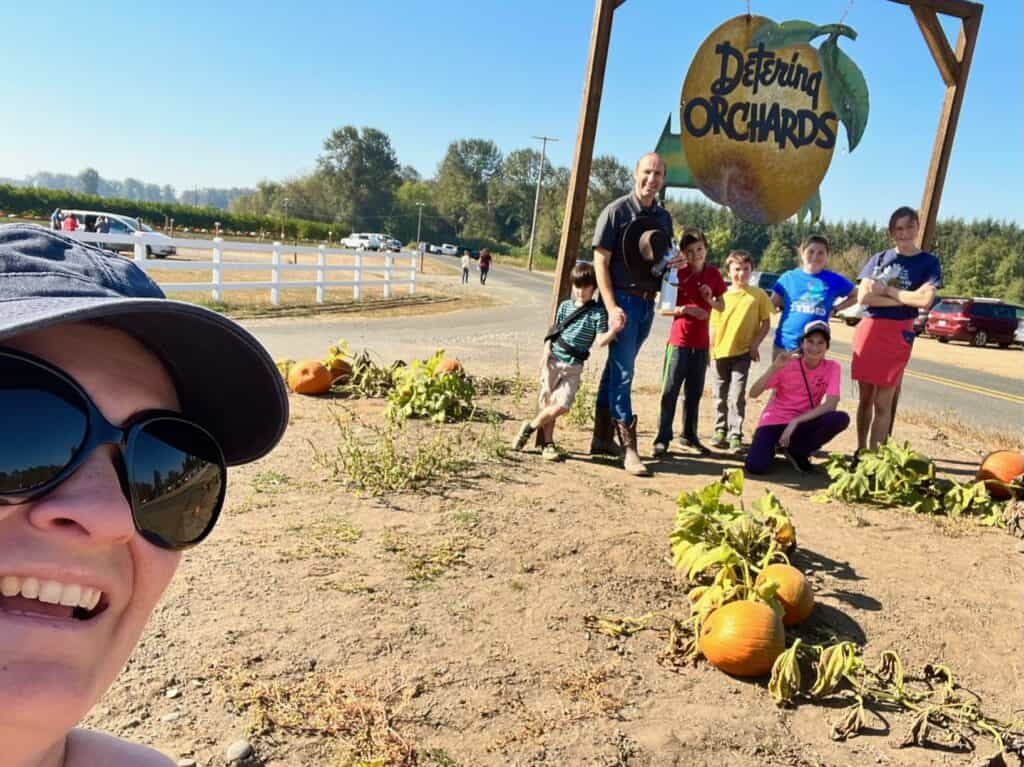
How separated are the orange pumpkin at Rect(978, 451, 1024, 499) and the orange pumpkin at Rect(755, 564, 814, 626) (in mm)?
2775

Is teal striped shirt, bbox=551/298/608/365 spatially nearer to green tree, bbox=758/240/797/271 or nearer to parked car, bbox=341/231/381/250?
parked car, bbox=341/231/381/250

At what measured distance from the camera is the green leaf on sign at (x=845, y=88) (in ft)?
19.9

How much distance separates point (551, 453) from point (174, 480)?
14.5 feet

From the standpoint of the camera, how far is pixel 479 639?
8.96 ft

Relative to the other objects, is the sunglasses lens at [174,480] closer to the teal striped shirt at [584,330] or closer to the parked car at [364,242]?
the teal striped shirt at [584,330]

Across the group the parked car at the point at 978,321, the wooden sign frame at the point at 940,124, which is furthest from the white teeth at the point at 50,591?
the parked car at the point at 978,321

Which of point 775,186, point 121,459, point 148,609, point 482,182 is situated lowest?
point 148,609

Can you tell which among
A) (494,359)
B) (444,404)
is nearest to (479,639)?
(444,404)

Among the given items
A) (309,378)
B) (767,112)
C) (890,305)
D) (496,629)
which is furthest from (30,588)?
(767,112)

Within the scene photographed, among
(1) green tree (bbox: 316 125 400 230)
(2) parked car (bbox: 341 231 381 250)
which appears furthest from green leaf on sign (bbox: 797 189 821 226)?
(1) green tree (bbox: 316 125 400 230)

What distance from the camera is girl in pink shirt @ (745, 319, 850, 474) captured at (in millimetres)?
5461

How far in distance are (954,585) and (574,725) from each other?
2426 millimetres

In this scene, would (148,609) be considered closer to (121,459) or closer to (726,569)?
(121,459)

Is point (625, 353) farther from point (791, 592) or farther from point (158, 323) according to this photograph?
point (158, 323)
